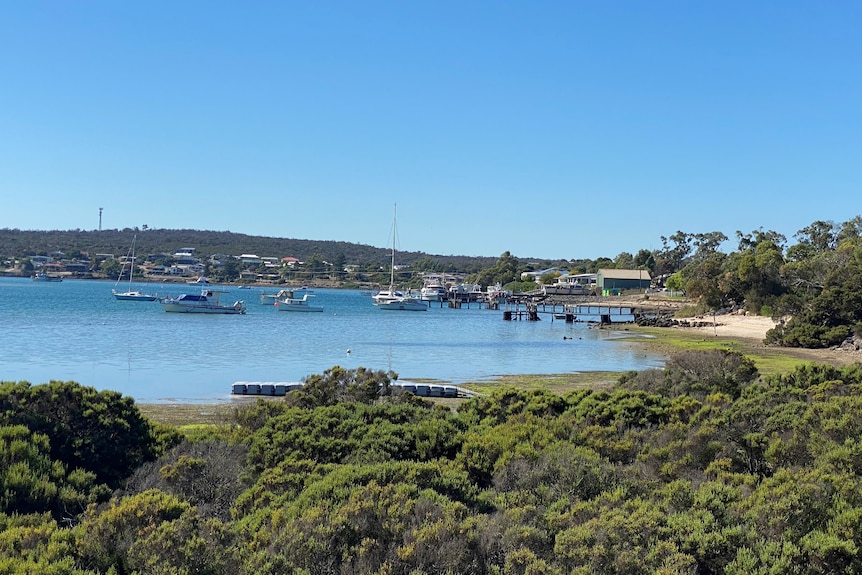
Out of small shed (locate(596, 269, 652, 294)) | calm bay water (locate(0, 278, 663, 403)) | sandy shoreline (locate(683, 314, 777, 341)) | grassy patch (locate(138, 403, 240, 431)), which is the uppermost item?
small shed (locate(596, 269, 652, 294))

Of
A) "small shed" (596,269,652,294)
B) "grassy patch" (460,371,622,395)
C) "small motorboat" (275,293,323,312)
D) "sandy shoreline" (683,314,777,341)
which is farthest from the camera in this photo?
"small shed" (596,269,652,294)

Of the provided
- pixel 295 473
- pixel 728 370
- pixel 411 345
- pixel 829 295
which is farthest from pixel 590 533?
pixel 829 295

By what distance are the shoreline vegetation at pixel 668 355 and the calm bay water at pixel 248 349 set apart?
216 centimetres

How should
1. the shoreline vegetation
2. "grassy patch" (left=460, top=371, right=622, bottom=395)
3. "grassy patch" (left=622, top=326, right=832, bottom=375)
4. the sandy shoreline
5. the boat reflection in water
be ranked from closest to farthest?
the shoreline vegetation
"grassy patch" (left=460, top=371, right=622, bottom=395)
"grassy patch" (left=622, top=326, right=832, bottom=375)
the sandy shoreline
the boat reflection in water

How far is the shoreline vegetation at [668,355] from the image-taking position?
878 inches

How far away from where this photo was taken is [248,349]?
4578 cm

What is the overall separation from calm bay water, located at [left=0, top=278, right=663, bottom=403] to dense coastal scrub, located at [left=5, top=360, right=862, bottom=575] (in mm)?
15105

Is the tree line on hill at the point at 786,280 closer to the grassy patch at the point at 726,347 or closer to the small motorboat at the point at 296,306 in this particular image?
the grassy patch at the point at 726,347

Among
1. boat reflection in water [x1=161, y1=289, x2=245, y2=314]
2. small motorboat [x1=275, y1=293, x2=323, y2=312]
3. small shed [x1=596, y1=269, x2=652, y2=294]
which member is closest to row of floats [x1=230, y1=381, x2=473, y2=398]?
boat reflection in water [x1=161, y1=289, x2=245, y2=314]

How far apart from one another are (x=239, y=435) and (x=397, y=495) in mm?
5163

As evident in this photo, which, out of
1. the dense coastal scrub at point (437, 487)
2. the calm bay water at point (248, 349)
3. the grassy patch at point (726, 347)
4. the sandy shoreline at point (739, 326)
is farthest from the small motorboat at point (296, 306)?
the dense coastal scrub at point (437, 487)

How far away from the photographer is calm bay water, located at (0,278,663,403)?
3206 cm

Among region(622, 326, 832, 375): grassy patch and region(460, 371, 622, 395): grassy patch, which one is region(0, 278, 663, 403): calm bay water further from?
region(622, 326, 832, 375): grassy patch

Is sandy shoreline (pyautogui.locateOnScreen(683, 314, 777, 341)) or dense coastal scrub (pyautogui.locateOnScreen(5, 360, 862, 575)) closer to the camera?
dense coastal scrub (pyautogui.locateOnScreen(5, 360, 862, 575))
